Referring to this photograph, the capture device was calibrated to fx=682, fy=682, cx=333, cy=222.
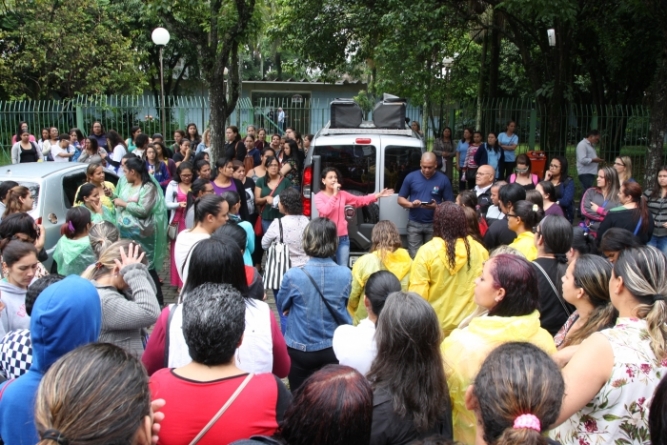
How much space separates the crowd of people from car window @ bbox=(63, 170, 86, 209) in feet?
5.14

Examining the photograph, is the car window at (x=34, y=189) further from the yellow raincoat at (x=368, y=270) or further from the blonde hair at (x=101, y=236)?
the yellow raincoat at (x=368, y=270)

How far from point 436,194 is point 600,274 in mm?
4930

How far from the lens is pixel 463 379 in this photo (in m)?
3.22

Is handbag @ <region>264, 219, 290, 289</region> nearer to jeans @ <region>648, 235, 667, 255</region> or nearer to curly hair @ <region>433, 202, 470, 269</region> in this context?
curly hair @ <region>433, 202, 470, 269</region>

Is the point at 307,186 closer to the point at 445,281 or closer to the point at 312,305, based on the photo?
the point at 445,281

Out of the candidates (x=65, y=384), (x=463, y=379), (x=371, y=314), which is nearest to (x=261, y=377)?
(x=65, y=384)

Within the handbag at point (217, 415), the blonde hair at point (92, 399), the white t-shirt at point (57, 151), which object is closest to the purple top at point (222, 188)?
the handbag at point (217, 415)

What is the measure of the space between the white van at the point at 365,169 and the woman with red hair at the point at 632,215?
2.70 meters

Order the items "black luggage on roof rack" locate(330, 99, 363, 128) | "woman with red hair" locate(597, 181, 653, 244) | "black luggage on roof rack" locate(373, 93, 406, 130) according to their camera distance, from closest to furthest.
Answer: "woman with red hair" locate(597, 181, 653, 244), "black luggage on roof rack" locate(330, 99, 363, 128), "black luggage on roof rack" locate(373, 93, 406, 130)

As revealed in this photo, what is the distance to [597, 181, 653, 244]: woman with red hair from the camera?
7000mm

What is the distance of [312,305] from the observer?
458 cm

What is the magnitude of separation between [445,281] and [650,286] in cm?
204

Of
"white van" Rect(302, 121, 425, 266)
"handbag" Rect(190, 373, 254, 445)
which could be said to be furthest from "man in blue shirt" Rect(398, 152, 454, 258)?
"handbag" Rect(190, 373, 254, 445)

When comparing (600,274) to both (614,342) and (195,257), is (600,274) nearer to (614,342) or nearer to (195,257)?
(614,342)
